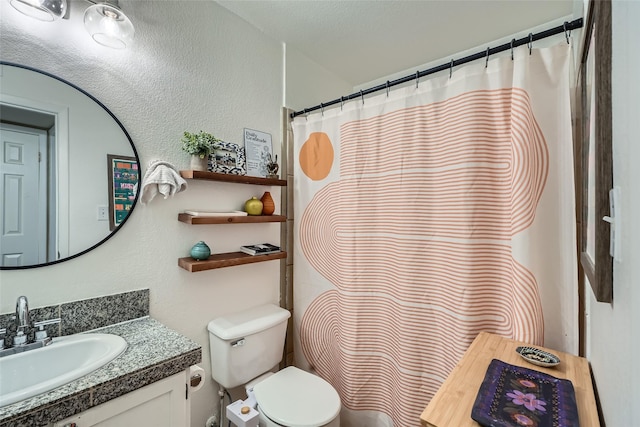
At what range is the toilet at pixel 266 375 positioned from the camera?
1.29m

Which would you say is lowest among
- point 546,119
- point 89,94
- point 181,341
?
point 181,341

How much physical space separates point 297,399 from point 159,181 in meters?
1.24

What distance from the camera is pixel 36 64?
42.6 inches

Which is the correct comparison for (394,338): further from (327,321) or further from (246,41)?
(246,41)

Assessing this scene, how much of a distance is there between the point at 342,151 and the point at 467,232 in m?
0.82

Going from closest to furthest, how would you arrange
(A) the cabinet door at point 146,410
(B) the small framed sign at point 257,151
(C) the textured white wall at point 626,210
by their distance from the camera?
(C) the textured white wall at point 626,210 → (A) the cabinet door at point 146,410 → (B) the small framed sign at point 257,151

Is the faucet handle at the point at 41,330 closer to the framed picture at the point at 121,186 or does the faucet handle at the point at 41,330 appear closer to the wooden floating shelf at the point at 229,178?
the framed picture at the point at 121,186

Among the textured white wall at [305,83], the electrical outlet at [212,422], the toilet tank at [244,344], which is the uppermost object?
the textured white wall at [305,83]

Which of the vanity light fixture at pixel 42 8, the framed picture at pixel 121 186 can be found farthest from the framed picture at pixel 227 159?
the vanity light fixture at pixel 42 8

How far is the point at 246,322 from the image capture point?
159cm

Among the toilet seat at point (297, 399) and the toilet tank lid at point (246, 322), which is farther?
the toilet tank lid at point (246, 322)

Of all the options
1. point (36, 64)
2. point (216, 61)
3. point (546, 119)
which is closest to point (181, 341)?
point (36, 64)

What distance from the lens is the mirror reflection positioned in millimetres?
1029

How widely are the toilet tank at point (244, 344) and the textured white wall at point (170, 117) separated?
0.30 ft
